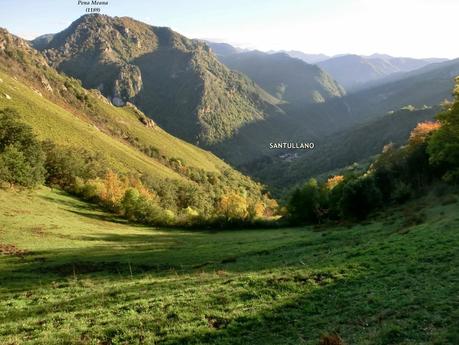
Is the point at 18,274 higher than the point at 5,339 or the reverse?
the reverse

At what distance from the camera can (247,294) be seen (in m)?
23.5

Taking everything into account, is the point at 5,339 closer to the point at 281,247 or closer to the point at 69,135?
the point at 281,247

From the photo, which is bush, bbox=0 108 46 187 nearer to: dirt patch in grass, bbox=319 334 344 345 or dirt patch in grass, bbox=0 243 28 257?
dirt patch in grass, bbox=0 243 28 257

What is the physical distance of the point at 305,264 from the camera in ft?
102

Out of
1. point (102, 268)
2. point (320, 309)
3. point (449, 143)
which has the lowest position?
point (102, 268)

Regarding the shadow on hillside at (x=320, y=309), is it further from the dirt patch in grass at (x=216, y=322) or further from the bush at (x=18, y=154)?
the bush at (x=18, y=154)

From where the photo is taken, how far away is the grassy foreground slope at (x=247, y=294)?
18250 mm

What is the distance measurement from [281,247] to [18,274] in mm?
26462

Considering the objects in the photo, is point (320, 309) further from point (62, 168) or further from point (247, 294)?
point (62, 168)

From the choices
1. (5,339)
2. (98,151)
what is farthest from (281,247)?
(98,151)

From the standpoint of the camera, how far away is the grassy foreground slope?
719 inches

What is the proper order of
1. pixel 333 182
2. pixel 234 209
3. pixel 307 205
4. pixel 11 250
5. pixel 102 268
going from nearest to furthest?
pixel 102 268 < pixel 11 250 < pixel 307 205 < pixel 234 209 < pixel 333 182

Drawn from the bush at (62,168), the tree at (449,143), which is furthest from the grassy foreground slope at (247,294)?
the bush at (62,168)

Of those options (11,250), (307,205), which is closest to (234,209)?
(307,205)
